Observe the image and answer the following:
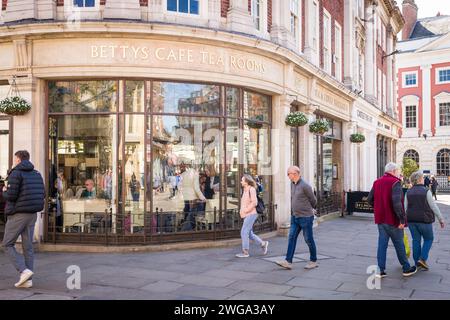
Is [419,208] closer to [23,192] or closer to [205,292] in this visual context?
[205,292]

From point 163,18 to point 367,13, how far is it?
16.1 metres

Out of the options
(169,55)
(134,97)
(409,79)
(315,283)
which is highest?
(409,79)

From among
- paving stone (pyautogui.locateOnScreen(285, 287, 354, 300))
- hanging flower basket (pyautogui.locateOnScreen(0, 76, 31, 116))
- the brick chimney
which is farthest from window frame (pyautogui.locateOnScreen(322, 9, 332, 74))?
the brick chimney

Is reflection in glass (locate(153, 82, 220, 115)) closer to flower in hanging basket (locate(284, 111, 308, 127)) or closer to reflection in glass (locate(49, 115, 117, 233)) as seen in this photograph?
reflection in glass (locate(49, 115, 117, 233))

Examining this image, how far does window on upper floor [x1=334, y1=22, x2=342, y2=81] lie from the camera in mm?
19297

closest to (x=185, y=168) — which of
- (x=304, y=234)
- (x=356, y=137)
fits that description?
(x=304, y=234)

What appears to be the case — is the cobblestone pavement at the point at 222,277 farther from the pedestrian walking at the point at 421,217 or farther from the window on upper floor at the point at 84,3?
the window on upper floor at the point at 84,3

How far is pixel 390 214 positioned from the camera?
7809mm

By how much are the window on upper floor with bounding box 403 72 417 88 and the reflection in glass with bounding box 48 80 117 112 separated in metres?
44.4

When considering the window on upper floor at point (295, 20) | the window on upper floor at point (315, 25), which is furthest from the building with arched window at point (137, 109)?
the window on upper floor at point (315, 25)

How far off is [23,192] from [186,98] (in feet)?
15.8

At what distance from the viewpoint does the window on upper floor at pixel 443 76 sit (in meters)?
46.9

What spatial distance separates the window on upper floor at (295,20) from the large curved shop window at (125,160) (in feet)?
17.6

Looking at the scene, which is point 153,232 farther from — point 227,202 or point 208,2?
point 208,2
